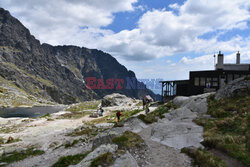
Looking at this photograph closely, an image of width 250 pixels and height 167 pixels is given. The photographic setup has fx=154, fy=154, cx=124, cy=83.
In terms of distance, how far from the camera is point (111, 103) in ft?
215

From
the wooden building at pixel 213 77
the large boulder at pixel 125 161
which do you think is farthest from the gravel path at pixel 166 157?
the wooden building at pixel 213 77

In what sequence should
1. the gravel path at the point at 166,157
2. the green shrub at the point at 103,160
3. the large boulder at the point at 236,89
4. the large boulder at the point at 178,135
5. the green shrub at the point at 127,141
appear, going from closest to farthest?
the green shrub at the point at 103,160 → the gravel path at the point at 166,157 → the green shrub at the point at 127,141 → the large boulder at the point at 178,135 → the large boulder at the point at 236,89

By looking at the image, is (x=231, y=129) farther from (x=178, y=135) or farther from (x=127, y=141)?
(x=127, y=141)

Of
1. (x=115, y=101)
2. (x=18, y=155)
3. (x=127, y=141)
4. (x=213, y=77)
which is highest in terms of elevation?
(x=213, y=77)

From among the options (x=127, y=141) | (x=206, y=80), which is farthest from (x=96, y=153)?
(x=206, y=80)

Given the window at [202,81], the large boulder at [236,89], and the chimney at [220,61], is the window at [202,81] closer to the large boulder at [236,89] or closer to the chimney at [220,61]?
the chimney at [220,61]

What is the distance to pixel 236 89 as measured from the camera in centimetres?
1905

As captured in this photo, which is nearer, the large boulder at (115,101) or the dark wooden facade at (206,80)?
the dark wooden facade at (206,80)

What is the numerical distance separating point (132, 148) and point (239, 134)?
7787 millimetres

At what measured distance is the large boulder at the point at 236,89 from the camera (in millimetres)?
18350

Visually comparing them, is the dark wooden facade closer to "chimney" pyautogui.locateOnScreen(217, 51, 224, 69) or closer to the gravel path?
"chimney" pyautogui.locateOnScreen(217, 51, 224, 69)

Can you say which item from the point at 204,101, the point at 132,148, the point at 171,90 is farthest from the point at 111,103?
the point at 132,148

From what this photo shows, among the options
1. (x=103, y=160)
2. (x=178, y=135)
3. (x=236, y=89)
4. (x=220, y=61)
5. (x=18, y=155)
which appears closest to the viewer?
(x=103, y=160)

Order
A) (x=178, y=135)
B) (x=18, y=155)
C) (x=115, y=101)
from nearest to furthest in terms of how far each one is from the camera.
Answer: (x=178, y=135) → (x=18, y=155) → (x=115, y=101)
